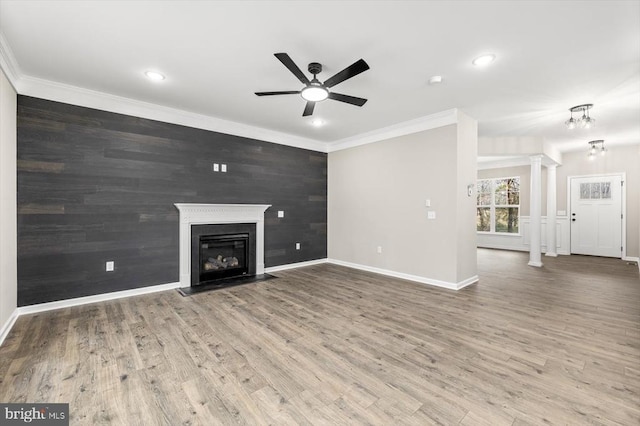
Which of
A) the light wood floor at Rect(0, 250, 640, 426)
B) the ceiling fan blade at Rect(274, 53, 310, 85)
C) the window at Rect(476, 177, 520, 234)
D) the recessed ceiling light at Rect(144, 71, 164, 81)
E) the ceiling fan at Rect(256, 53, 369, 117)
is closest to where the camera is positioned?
the light wood floor at Rect(0, 250, 640, 426)

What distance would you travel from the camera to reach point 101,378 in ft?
6.61

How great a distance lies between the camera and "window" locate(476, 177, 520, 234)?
8.35 metres

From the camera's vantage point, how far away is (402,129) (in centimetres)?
489

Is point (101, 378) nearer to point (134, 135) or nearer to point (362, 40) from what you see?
point (134, 135)

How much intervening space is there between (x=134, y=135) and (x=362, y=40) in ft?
10.9

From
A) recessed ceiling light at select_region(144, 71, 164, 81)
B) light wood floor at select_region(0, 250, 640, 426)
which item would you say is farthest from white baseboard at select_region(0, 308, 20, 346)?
recessed ceiling light at select_region(144, 71, 164, 81)

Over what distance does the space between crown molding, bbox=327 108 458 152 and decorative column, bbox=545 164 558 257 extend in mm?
5178

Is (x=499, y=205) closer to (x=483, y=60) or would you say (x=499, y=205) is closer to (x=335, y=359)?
(x=483, y=60)

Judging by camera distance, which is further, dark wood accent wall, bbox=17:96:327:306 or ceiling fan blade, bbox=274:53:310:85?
dark wood accent wall, bbox=17:96:327:306

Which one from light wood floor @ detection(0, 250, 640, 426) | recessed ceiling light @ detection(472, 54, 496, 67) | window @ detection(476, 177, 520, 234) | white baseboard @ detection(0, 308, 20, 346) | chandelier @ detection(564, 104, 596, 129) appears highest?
recessed ceiling light @ detection(472, 54, 496, 67)

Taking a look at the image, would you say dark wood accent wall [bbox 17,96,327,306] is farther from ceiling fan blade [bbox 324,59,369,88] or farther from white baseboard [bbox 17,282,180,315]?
ceiling fan blade [bbox 324,59,369,88]

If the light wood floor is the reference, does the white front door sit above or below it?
above

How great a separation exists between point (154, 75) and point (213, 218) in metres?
2.19

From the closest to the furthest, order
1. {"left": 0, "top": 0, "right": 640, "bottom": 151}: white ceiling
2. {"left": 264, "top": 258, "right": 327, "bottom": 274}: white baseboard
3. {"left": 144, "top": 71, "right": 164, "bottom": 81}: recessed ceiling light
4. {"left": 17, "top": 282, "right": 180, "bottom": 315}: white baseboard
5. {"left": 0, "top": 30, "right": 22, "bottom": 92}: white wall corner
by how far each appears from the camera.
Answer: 1. {"left": 0, "top": 0, "right": 640, "bottom": 151}: white ceiling
2. {"left": 0, "top": 30, "right": 22, "bottom": 92}: white wall corner
3. {"left": 144, "top": 71, "right": 164, "bottom": 81}: recessed ceiling light
4. {"left": 17, "top": 282, "right": 180, "bottom": 315}: white baseboard
5. {"left": 264, "top": 258, "right": 327, "bottom": 274}: white baseboard
